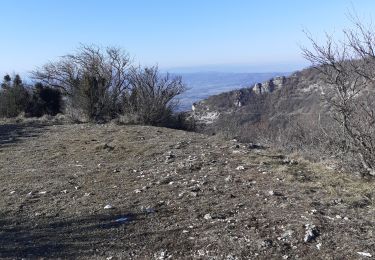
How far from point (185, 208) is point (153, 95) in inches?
474

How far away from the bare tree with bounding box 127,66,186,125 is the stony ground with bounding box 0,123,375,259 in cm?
745

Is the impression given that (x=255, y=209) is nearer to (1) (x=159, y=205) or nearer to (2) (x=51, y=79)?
(1) (x=159, y=205)

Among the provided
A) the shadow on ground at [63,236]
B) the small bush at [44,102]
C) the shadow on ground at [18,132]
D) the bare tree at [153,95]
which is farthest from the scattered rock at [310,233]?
the small bush at [44,102]

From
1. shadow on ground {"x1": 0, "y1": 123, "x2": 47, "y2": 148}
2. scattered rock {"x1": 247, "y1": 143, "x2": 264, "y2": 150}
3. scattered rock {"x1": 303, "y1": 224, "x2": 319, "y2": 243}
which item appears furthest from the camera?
shadow on ground {"x1": 0, "y1": 123, "x2": 47, "y2": 148}

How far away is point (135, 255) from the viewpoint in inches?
172

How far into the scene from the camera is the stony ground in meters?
4.42

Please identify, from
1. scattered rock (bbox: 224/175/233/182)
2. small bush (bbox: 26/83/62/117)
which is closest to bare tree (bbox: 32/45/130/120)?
small bush (bbox: 26/83/62/117)

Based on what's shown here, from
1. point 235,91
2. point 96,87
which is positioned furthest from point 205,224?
point 235,91

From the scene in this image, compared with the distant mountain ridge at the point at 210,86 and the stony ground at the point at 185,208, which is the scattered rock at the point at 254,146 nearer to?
the stony ground at the point at 185,208

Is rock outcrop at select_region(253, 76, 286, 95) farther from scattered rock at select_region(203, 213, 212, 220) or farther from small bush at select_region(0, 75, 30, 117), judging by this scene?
scattered rock at select_region(203, 213, 212, 220)

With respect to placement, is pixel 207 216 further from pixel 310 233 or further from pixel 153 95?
pixel 153 95

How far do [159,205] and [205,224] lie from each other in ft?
3.10

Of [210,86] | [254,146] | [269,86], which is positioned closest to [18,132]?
[254,146]

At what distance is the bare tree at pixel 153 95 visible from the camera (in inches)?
662
